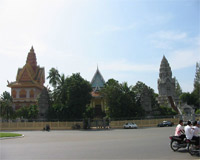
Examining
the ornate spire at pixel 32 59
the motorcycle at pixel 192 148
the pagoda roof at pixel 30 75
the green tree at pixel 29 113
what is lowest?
the motorcycle at pixel 192 148

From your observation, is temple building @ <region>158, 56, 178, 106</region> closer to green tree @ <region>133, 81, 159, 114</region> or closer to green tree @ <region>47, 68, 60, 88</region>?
green tree @ <region>133, 81, 159, 114</region>

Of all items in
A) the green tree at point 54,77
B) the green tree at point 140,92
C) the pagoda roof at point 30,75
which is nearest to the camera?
the green tree at point 140,92

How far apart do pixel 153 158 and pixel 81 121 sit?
95.3 ft

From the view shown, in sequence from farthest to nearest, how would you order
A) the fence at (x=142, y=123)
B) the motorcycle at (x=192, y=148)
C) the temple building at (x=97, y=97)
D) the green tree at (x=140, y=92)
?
1. the temple building at (x=97, y=97)
2. the green tree at (x=140, y=92)
3. the fence at (x=142, y=123)
4. the motorcycle at (x=192, y=148)

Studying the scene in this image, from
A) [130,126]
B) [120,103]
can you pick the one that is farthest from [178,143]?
[120,103]

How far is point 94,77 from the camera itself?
215 ft

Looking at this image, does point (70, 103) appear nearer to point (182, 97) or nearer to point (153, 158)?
point (153, 158)

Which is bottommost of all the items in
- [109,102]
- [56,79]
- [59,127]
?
[59,127]

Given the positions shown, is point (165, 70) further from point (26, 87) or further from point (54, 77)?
point (26, 87)

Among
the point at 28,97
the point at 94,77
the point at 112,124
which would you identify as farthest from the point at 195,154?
the point at 28,97

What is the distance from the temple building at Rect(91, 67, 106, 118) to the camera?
55281mm

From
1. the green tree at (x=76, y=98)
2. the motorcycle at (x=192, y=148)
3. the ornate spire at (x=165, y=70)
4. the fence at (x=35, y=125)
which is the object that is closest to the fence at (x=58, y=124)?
the fence at (x=35, y=125)

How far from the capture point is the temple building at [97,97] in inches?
2176

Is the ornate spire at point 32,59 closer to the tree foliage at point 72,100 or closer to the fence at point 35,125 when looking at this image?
the tree foliage at point 72,100
